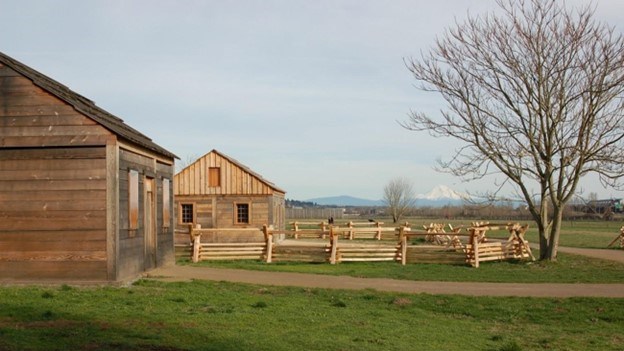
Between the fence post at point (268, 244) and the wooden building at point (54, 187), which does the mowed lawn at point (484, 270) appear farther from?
the wooden building at point (54, 187)

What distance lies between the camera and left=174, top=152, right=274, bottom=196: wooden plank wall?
4191cm

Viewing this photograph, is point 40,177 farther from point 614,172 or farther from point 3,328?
point 614,172

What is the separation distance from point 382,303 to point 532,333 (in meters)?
4.05

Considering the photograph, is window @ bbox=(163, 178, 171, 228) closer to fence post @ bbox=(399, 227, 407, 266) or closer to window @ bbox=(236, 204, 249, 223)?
fence post @ bbox=(399, 227, 407, 266)

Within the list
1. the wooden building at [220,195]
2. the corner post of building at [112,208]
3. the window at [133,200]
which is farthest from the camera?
the wooden building at [220,195]

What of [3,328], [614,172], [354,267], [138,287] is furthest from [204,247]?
[3,328]

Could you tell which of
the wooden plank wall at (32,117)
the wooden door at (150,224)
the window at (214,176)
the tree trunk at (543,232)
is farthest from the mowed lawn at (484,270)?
the window at (214,176)

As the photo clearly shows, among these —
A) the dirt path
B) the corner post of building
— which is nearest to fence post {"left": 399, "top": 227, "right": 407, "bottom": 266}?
the dirt path

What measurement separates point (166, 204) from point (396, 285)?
8172 mm

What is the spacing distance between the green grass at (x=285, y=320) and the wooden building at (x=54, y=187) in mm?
1012

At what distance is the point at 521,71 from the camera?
28203 mm

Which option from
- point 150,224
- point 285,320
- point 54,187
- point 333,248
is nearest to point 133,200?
point 150,224

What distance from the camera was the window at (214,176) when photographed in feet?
138

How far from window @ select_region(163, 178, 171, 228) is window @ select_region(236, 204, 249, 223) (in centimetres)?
1719
